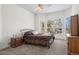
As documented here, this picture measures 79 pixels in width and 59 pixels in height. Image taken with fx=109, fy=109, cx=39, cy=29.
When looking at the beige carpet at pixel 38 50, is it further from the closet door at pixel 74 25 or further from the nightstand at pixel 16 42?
the closet door at pixel 74 25

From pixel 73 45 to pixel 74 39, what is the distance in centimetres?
14

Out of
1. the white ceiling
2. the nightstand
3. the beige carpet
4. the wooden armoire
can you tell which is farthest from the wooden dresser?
the nightstand

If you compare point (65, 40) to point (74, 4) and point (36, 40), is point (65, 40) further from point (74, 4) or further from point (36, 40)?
point (74, 4)

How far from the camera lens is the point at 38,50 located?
2.44 meters

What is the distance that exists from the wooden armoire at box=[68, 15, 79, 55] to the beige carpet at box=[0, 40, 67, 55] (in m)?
0.12

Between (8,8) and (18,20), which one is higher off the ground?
(8,8)

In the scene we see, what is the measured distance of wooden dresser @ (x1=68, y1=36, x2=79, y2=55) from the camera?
2391mm

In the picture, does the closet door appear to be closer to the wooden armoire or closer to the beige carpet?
the wooden armoire

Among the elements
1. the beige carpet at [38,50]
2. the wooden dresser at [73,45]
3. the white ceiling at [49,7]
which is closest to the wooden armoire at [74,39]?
the wooden dresser at [73,45]

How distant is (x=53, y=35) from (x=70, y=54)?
1.83 feet

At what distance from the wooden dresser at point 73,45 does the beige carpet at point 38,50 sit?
109 millimetres
